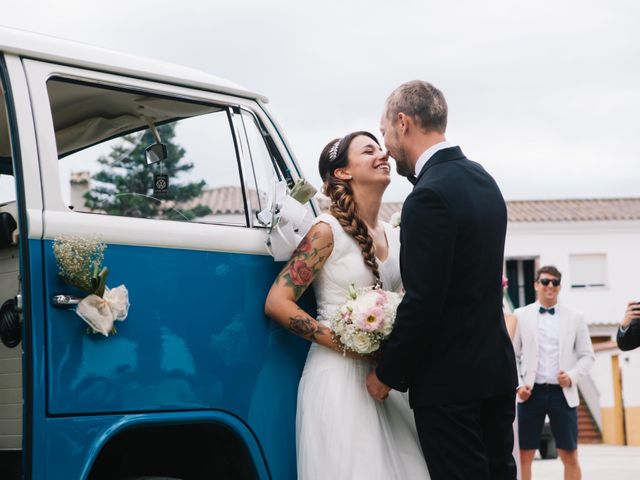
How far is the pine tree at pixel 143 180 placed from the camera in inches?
153

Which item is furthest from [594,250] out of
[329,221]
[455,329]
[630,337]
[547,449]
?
[455,329]

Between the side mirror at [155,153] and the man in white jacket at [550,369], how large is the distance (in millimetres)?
4893

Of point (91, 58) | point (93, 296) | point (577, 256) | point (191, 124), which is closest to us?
point (93, 296)

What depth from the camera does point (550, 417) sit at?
798 cm

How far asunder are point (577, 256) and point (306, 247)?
41.1 metres

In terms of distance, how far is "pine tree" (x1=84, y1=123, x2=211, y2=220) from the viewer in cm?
388

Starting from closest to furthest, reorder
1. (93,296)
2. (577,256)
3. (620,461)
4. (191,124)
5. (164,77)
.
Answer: (93,296) → (164,77) → (191,124) → (620,461) → (577,256)

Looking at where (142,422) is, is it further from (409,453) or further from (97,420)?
(409,453)

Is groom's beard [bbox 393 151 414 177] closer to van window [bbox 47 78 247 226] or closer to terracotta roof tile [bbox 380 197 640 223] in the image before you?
van window [bbox 47 78 247 226]

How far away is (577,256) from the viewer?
43094mm

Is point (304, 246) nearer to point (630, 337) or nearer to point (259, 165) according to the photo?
point (259, 165)

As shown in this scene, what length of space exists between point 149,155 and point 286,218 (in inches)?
30.5

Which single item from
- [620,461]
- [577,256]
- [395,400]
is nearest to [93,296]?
[395,400]

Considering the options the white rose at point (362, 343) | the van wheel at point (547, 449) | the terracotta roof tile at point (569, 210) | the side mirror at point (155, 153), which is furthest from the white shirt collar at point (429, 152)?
the terracotta roof tile at point (569, 210)
